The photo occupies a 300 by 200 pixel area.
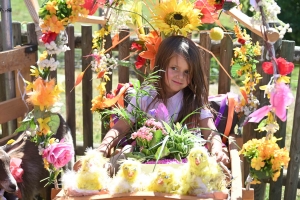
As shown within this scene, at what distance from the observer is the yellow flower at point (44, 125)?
85.1 inches

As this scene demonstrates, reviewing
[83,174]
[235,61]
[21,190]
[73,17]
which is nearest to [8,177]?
[21,190]

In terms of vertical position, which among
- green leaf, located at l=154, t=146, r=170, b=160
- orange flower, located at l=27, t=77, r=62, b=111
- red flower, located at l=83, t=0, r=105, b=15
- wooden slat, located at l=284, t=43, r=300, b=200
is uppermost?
red flower, located at l=83, t=0, r=105, b=15

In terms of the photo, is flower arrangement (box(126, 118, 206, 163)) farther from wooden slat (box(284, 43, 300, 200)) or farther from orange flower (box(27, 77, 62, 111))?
wooden slat (box(284, 43, 300, 200))

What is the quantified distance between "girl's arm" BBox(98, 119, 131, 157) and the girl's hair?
26 cm

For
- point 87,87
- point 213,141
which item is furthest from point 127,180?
point 87,87

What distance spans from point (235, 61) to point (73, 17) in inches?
46.5

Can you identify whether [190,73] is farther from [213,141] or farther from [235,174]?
[235,174]

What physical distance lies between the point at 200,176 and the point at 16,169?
1.14m

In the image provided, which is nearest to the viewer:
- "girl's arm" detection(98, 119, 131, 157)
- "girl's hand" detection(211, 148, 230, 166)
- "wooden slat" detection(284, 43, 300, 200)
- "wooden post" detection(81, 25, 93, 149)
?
"girl's hand" detection(211, 148, 230, 166)

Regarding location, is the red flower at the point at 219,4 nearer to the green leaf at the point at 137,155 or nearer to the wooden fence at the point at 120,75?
the wooden fence at the point at 120,75

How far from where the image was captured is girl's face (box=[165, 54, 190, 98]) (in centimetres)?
275

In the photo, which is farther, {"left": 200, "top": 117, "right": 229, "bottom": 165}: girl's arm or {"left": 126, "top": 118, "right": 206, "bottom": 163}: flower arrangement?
{"left": 200, "top": 117, "right": 229, "bottom": 165}: girl's arm

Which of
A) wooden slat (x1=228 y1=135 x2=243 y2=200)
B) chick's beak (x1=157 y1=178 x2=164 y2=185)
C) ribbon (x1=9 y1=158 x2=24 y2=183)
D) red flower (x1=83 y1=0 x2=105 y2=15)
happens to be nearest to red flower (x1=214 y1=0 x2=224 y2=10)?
red flower (x1=83 y1=0 x2=105 y2=15)

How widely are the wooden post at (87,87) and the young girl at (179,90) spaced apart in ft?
2.82
